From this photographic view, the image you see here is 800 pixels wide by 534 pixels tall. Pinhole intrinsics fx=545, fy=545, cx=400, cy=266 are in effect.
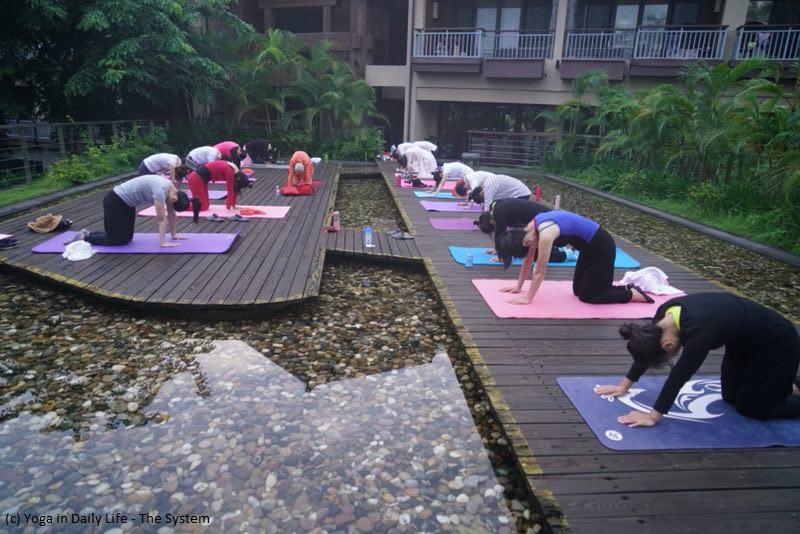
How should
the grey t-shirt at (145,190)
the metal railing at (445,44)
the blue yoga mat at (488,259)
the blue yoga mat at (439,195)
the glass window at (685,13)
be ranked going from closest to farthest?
the grey t-shirt at (145,190)
the blue yoga mat at (488,259)
the blue yoga mat at (439,195)
the glass window at (685,13)
the metal railing at (445,44)

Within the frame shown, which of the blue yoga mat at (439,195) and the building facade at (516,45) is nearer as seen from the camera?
the blue yoga mat at (439,195)

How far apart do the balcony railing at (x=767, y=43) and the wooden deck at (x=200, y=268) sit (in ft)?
45.2

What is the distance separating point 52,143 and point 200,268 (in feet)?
33.7

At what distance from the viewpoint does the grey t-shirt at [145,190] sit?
19.7ft

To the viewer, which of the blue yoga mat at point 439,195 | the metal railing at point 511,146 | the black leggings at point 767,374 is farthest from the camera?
the metal railing at point 511,146

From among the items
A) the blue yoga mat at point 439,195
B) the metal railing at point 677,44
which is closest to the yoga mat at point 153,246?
the blue yoga mat at point 439,195

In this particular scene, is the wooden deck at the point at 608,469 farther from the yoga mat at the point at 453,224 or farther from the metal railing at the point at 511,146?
the metal railing at the point at 511,146

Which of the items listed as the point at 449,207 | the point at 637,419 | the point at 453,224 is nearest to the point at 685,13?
the point at 449,207

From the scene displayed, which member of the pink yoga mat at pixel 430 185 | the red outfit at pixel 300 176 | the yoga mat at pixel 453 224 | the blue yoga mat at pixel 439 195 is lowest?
the yoga mat at pixel 453 224

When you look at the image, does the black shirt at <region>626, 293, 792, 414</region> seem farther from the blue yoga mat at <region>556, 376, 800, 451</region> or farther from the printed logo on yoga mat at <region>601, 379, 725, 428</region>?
the printed logo on yoga mat at <region>601, 379, 725, 428</region>

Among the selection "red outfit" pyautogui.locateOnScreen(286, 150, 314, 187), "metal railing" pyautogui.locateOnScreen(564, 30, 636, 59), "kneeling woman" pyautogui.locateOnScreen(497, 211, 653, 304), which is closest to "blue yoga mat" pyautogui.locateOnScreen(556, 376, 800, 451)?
"kneeling woman" pyautogui.locateOnScreen(497, 211, 653, 304)

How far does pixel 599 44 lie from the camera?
16688mm

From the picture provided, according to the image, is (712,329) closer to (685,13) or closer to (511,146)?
(511,146)

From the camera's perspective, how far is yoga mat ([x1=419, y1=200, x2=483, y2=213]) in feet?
33.0
